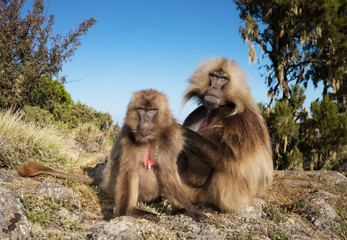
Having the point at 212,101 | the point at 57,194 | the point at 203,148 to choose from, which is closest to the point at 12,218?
the point at 57,194

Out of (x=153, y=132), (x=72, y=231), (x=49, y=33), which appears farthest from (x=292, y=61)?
(x=72, y=231)

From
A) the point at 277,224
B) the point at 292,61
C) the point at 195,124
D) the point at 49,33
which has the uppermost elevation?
the point at 292,61

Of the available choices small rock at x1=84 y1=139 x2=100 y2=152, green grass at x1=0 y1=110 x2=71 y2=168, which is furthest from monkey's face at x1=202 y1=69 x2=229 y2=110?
small rock at x1=84 y1=139 x2=100 y2=152

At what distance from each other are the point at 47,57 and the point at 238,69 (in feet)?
22.6

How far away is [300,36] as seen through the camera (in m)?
12.8

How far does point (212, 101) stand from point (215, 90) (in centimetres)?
17

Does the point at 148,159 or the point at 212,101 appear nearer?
the point at 148,159

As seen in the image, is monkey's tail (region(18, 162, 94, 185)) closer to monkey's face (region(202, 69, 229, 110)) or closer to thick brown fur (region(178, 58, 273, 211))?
thick brown fur (region(178, 58, 273, 211))

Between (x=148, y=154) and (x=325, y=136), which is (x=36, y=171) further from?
(x=325, y=136)

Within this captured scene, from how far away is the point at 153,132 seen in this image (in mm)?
3404

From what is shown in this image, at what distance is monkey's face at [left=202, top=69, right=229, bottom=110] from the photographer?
3.71m

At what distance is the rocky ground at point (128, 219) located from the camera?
9.28ft

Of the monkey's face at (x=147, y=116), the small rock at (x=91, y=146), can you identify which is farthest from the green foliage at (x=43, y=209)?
the small rock at (x=91, y=146)

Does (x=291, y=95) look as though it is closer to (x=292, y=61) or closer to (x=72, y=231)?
(x=292, y=61)
